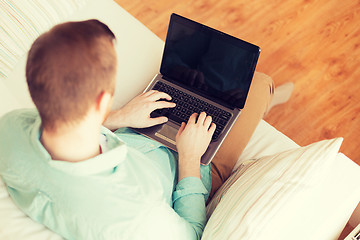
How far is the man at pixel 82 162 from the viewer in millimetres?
598

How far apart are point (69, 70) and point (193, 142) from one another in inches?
22.7

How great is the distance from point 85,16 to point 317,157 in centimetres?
105

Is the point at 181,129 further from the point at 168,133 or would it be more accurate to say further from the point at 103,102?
A: the point at 103,102

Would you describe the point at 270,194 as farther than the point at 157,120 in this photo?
No

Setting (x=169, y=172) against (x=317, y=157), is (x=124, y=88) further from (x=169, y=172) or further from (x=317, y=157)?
(x=317, y=157)

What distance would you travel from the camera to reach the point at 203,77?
121 cm

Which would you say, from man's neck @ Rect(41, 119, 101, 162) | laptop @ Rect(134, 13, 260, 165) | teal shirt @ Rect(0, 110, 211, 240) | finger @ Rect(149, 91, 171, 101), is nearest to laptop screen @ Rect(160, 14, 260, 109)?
laptop @ Rect(134, 13, 260, 165)

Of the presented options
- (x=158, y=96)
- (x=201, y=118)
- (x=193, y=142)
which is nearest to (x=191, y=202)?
(x=193, y=142)

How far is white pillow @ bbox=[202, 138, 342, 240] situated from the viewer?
804mm

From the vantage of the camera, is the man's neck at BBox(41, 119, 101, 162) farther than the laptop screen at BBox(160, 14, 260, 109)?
No

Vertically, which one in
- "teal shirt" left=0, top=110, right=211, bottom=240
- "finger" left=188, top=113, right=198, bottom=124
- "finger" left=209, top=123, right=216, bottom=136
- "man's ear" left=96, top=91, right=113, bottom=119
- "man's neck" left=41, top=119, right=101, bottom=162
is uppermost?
"man's ear" left=96, top=91, right=113, bottom=119

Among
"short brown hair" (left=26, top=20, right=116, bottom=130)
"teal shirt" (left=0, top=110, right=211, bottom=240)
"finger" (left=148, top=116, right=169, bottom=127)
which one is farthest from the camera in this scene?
"finger" (left=148, top=116, right=169, bottom=127)

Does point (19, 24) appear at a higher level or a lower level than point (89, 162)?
higher

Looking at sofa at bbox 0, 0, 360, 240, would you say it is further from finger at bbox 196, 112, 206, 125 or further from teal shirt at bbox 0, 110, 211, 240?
finger at bbox 196, 112, 206, 125
